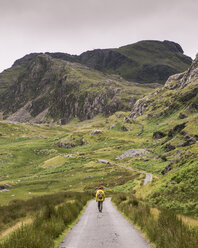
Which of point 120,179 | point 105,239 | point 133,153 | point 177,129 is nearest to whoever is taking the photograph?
point 105,239

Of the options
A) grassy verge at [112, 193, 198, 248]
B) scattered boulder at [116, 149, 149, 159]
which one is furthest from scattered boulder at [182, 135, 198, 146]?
grassy verge at [112, 193, 198, 248]

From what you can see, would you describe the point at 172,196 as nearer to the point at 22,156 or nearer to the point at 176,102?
the point at 22,156

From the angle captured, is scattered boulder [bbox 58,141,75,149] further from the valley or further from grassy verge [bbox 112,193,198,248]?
grassy verge [bbox 112,193,198,248]

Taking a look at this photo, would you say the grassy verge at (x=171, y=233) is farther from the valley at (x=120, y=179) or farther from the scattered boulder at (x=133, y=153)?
the scattered boulder at (x=133, y=153)

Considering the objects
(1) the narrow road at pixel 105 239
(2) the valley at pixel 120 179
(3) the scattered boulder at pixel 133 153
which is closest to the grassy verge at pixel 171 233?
(2) the valley at pixel 120 179

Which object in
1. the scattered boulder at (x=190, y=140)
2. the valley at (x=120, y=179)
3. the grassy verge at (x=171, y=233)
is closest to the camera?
the grassy verge at (x=171, y=233)

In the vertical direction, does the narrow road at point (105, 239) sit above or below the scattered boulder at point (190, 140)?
below

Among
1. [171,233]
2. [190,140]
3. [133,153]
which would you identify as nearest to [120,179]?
[190,140]

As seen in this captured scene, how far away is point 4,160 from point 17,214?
127 metres

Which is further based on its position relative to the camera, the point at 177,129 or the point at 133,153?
the point at 133,153

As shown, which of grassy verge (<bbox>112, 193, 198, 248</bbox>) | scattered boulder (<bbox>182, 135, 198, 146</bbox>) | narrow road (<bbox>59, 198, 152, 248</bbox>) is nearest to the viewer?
grassy verge (<bbox>112, 193, 198, 248</bbox>)

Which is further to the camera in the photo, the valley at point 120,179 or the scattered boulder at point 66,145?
the scattered boulder at point 66,145

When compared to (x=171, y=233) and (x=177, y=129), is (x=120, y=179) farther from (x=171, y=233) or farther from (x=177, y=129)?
(x=171, y=233)

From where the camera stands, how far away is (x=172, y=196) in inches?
856
